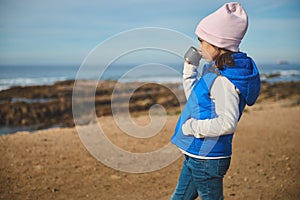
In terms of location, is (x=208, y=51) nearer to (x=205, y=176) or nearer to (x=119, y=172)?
(x=205, y=176)

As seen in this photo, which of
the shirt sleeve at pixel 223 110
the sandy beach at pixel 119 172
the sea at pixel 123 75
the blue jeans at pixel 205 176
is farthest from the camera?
the sandy beach at pixel 119 172

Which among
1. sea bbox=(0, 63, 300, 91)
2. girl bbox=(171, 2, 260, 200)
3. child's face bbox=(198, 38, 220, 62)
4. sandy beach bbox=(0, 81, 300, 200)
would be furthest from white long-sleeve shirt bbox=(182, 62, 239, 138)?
sandy beach bbox=(0, 81, 300, 200)

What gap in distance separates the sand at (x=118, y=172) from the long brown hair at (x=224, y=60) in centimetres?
194

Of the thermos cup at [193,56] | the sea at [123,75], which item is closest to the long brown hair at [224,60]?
the thermos cup at [193,56]

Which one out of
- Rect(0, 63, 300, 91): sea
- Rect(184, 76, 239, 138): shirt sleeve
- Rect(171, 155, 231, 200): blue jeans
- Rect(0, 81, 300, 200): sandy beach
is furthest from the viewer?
Rect(0, 81, 300, 200): sandy beach

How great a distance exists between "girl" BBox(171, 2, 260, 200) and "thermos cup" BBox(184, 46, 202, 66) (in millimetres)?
39

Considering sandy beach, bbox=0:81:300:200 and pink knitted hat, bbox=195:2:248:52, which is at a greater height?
pink knitted hat, bbox=195:2:248:52

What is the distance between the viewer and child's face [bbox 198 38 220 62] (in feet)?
6.66

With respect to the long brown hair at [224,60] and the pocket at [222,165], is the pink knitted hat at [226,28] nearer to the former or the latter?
the long brown hair at [224,60]

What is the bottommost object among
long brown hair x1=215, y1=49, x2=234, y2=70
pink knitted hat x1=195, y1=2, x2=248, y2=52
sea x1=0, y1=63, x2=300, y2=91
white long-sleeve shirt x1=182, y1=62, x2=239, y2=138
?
sea x1=0, y1=63, x2=300, y2=91

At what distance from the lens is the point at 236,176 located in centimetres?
412

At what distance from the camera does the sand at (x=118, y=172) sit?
3596mm

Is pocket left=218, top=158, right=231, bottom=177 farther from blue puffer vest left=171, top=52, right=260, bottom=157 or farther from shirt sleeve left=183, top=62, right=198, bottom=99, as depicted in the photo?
shirt sleeve left=183, top=62, right=198, bottom=99

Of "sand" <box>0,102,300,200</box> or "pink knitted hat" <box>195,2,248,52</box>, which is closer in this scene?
"pink knitted hat" <box>195,2,248,52</box>
